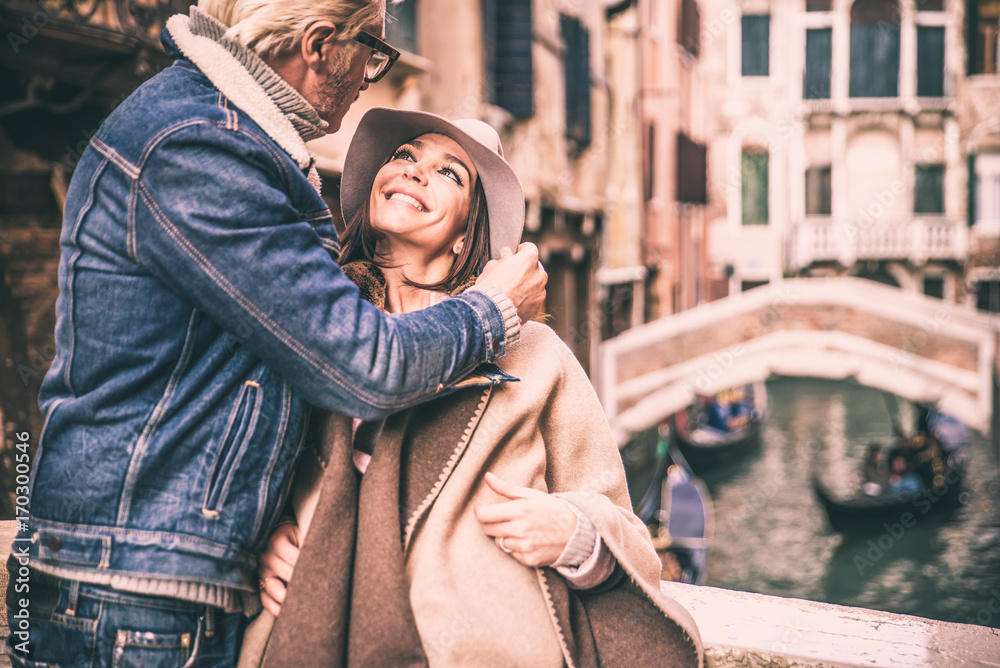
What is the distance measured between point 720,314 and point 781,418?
2861 mm

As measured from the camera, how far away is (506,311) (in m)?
0.98

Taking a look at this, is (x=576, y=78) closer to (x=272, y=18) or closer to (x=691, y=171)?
(x=691, y=171)

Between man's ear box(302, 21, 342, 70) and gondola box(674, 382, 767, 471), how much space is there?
1156 centimetres

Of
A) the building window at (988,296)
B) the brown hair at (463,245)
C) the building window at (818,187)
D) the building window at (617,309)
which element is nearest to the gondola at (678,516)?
the building window at (617,309)

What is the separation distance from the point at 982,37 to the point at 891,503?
394 inches

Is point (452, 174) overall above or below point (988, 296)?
above

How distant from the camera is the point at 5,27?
2.62 meters

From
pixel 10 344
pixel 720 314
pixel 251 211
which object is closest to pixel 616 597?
pixel 251 211

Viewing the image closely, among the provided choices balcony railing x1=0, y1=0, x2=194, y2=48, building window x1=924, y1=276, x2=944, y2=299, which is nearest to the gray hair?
balcony railing x1=0, y1=0, x2=194, y2=48

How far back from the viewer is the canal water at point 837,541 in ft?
31.9

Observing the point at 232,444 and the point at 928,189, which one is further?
the point at 928,189

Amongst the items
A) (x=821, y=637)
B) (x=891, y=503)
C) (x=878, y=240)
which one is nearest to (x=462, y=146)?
(x=821, y=637)

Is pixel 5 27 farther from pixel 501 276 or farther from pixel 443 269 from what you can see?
pixel 501 276

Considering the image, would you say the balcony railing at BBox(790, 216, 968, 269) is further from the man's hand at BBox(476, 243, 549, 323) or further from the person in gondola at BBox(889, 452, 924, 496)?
the man's hand at BBox(476, 243, 549, 323)
